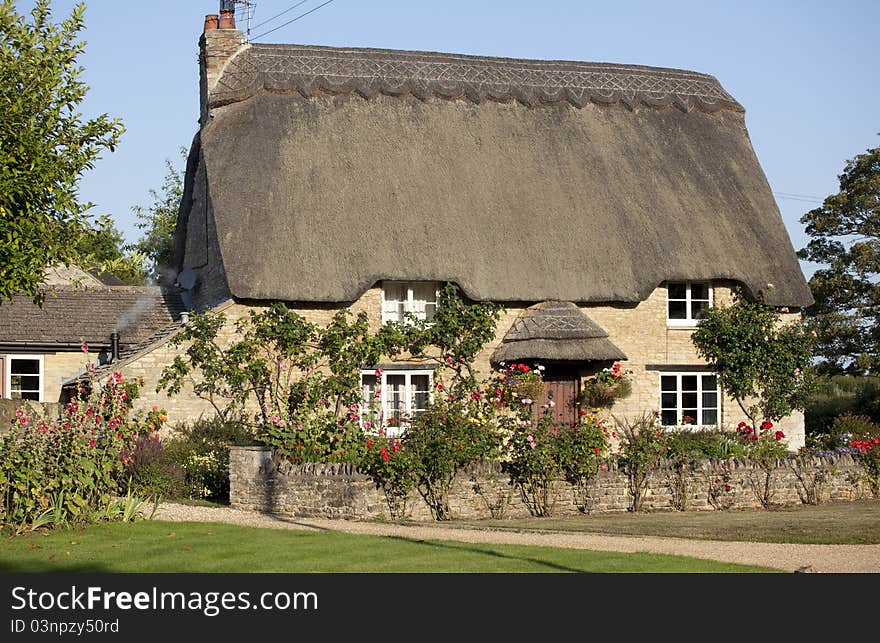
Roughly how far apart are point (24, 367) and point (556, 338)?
40.0 ft

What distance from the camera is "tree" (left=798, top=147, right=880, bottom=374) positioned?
3133 cm

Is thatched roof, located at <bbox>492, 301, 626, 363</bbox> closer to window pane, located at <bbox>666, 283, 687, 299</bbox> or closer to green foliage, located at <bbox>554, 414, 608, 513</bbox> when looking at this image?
window pane, located at <bbox>666, 283, 687, 299</bbox>

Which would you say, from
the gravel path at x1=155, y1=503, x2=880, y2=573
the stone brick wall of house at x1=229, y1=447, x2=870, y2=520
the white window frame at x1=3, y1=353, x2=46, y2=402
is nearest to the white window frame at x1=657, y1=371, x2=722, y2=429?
the stone brick wall of house at x1=229, y1=447, x2=870, y2=520

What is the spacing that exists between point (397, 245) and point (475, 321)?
7.11 ft

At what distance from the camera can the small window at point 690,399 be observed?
25125 mm

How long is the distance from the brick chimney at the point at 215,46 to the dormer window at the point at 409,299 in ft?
19.5

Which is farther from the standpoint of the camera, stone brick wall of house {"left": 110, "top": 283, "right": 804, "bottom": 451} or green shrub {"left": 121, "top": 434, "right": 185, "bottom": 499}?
stone brick wall of house {"left": 110, "top": 283, "right": 804, "bottom": 451}

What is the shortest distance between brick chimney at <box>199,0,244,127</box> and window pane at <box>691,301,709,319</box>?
11.4 metres

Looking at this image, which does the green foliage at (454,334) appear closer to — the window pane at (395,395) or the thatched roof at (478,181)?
the thatched roof at (478,181)

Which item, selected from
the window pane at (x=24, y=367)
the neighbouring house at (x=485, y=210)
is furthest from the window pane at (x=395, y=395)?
the window pane at (x=24, y=367)

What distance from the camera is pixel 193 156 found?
27.4m

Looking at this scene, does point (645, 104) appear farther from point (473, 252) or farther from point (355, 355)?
point (355, 355)

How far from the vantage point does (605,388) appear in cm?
2388
